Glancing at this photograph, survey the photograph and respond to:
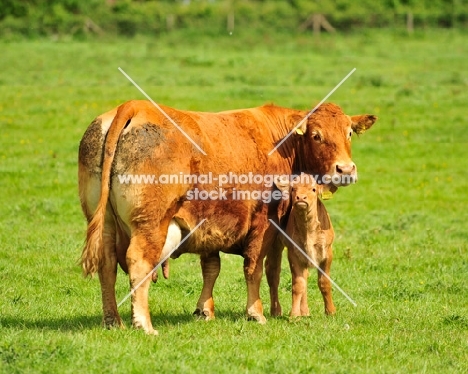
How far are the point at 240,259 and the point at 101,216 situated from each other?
541cm

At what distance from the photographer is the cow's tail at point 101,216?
8469mm

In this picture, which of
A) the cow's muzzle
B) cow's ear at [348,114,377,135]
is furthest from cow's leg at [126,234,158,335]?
cow's ear at [348,114,377,135]

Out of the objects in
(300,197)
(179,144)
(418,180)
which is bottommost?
(418,180)

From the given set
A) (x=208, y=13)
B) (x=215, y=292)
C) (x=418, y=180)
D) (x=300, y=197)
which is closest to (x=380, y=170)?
(x=418, y=180)

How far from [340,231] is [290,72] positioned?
→ 1593 cm

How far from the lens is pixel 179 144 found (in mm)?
8812

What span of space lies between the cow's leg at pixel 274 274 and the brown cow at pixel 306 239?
0.33 metres

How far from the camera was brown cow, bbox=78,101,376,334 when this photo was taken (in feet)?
27.9

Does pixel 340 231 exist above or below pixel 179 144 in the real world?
below

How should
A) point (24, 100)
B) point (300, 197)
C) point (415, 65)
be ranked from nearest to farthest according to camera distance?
point (300, 197), point (24, 100), point (415, 65)

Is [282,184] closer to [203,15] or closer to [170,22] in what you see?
[170,22]

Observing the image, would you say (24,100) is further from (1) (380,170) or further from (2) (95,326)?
(2) (95,326)

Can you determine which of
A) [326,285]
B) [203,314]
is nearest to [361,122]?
[326,285]

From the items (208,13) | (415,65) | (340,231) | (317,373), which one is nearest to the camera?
(317,373)
